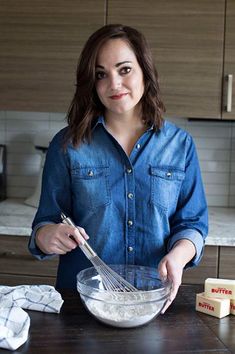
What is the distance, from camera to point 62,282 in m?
1.47

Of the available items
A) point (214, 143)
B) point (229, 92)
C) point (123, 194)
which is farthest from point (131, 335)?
point (214, 143)

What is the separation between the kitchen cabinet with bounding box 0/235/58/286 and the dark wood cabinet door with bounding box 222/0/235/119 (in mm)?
980

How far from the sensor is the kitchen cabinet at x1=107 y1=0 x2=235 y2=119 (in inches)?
85.1

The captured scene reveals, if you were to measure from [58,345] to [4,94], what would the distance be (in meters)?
1.54

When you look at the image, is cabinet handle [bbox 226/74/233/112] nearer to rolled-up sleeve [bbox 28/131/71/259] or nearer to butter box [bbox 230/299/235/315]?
rolled-up sleeve [bbox 28/131/71/259]

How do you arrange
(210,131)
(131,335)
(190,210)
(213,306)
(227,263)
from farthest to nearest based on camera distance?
(210,131), (227,263), (190,210), (213,306), (131,335)

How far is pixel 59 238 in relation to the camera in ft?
3.78

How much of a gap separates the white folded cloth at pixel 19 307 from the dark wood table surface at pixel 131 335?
0.6 inches

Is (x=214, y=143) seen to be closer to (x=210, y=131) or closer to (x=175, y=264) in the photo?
(x=210, y=131)

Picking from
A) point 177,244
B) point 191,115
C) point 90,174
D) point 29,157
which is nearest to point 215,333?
point 177,244

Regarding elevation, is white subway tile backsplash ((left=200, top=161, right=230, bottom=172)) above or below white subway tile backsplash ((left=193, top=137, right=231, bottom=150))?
below

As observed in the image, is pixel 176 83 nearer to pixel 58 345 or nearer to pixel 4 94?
pixel 4 94

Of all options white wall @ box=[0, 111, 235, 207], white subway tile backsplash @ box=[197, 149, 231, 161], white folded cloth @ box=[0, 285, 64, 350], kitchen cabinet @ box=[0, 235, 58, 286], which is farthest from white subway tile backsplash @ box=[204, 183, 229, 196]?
white folded cloth @ box=[0, 285, 64, 350]

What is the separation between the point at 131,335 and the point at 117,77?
2.08ft
